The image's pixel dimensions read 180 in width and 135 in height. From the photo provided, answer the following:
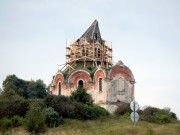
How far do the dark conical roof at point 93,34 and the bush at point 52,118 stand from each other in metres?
19.1

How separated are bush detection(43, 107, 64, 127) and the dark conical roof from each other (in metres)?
19.1

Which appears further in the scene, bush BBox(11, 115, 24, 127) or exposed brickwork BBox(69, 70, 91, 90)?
exposed brickwork BBox(69, 70, 91, 90)

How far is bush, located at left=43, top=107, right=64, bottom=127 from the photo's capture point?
105 ft

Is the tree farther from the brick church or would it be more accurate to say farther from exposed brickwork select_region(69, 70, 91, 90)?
exposed brickwork select_region(69, 70, 91, 90)

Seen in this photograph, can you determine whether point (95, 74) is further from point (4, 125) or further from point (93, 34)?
point (4, 125)

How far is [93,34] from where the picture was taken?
50.5m

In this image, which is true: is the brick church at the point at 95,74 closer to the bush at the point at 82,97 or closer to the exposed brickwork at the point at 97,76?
the exposed brickwork at the point at 97,76

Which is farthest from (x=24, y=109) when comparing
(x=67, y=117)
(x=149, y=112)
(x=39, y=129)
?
(x=149, y=112)

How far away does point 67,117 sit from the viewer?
34844 mm

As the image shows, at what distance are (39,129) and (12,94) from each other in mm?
24378

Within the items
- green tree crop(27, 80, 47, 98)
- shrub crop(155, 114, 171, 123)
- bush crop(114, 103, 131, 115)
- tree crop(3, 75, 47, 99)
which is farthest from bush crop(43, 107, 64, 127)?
green tree crop(27, 80, 47, 98)

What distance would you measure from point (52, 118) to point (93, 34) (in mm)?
20890

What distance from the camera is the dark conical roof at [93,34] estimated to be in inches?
1973

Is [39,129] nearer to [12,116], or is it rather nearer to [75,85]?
[12,116]
